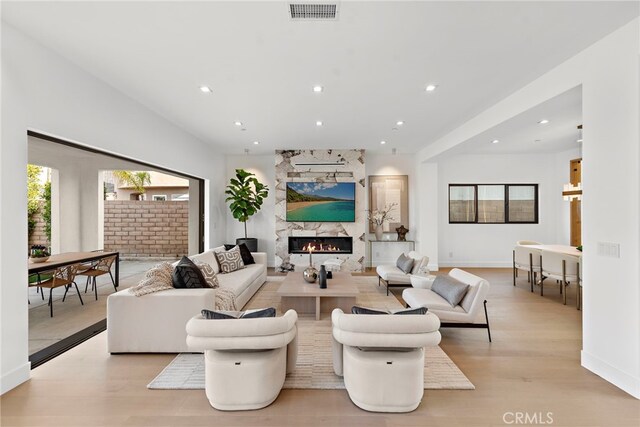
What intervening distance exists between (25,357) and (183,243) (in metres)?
6.80

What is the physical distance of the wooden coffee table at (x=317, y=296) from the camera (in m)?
3.75

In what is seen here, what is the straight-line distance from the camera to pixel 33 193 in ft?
23.9

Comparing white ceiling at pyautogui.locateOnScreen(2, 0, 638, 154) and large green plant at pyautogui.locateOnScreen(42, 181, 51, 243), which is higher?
white ceiling at pyautogui.locateOnScreen(2, 0, 638, 154)

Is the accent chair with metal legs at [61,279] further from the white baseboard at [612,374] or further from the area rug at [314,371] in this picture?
the white baseboard at [612,374]

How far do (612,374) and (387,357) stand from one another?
6.65ft

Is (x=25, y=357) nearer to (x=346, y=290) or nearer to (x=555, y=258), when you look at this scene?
(x=346, y=290)

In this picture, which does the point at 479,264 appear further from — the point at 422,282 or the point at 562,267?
the point at 422,282

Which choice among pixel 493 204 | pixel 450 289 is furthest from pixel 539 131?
pixel 450 289

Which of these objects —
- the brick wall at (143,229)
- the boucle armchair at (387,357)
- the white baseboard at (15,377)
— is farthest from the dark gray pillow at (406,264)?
the brick wall at (143,229)

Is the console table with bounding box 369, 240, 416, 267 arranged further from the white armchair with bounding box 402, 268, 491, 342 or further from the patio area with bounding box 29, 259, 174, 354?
the patio area with bounding box 29, 259, 174, 354

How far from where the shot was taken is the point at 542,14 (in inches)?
85.2

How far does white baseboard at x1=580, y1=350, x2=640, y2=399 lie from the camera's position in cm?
226

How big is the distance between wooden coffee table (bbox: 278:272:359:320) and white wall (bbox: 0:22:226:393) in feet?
7.97

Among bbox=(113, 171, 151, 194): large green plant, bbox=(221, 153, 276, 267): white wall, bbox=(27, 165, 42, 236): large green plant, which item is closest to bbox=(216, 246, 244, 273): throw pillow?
bbox=(221, 153, 276, 267): white wall
